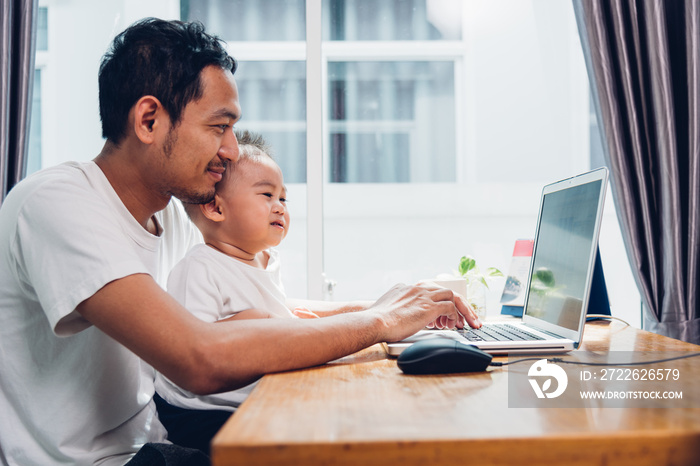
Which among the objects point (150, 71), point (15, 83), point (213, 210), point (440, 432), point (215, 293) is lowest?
point (440, 432)

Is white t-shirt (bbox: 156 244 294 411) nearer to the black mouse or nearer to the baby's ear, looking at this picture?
the baby's ear

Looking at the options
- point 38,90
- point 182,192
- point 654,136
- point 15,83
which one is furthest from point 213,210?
point 654,136

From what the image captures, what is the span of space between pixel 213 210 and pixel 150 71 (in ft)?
1.28

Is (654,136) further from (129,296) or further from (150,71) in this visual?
(129,296)

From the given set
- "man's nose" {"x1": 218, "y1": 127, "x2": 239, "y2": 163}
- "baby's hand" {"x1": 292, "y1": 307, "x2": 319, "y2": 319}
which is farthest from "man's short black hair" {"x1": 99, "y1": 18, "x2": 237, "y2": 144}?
"baby's hand" {"x1": 292, "y1": 307, "x2": 319, "y2": 319}

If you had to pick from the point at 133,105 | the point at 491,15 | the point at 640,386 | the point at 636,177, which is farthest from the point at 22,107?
the point at 636,177

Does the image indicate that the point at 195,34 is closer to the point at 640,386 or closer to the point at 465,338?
the point at 465,338

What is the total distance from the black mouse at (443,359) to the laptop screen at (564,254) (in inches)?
11.8

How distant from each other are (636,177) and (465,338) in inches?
52.8

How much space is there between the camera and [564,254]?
1.24m

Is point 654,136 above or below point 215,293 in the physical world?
above

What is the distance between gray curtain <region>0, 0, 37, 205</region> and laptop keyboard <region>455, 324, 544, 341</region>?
1825 mm

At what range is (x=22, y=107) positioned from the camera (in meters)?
2.11

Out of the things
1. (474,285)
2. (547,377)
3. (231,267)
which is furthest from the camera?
(474,285)
